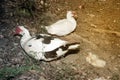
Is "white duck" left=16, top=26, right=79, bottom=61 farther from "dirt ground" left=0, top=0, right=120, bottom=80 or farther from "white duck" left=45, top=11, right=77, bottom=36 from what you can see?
"white duck" left=45, top=11, right=77, bottom=36

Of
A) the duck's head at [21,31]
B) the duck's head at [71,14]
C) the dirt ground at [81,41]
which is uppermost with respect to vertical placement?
the duck's head at [71,14]

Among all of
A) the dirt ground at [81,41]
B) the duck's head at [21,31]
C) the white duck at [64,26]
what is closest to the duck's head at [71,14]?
the white duck at [64,26]

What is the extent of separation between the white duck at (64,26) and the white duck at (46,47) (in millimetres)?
369

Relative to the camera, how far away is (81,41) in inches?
185

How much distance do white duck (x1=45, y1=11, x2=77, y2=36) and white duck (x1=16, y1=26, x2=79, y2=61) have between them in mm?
369

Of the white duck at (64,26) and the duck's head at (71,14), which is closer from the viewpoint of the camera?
the white duck at (64,26)

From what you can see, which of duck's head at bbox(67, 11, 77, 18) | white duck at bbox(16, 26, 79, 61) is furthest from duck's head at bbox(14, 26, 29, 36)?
duck's head at bbox(67, 11, 77, 18)

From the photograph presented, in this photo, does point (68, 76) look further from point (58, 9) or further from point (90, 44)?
point (58, 9)

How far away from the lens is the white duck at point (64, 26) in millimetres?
4609

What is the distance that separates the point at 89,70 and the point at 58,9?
148 centimetres

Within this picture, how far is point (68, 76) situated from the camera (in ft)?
13.2

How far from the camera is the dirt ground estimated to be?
13.5 ft

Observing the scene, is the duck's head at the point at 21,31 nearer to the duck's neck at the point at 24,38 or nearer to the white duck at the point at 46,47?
the duck's neck at the point at 24,38

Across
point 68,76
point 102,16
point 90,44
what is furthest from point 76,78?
point 102,16
